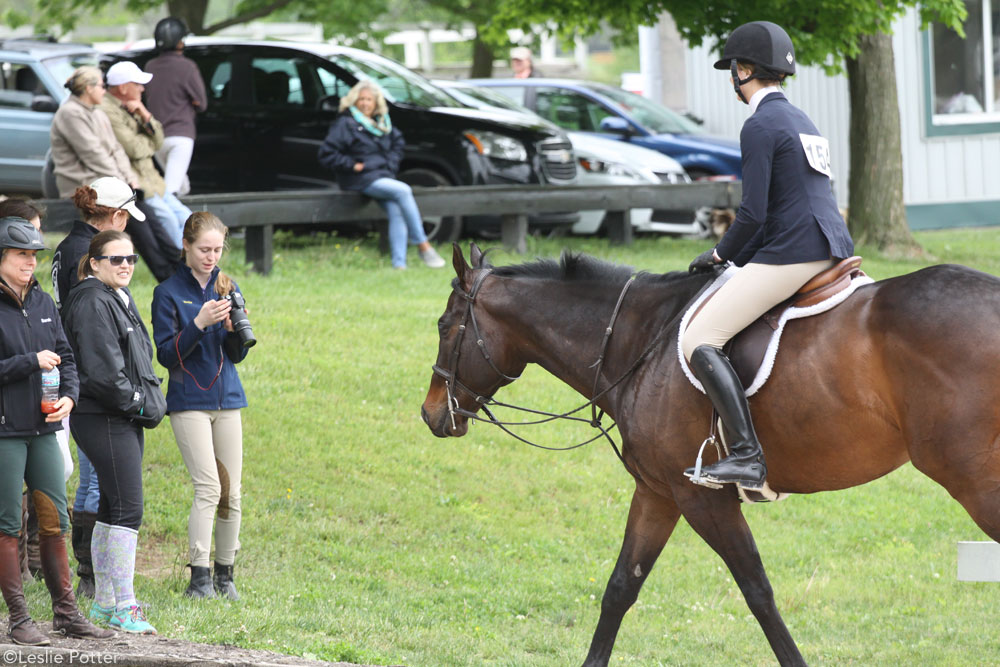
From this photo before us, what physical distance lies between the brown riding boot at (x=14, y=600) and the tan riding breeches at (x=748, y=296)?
125 inches

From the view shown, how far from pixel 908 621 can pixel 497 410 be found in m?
3.79

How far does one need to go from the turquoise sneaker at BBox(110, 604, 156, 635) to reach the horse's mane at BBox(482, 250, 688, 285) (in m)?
2.38

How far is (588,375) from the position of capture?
19.5 ft

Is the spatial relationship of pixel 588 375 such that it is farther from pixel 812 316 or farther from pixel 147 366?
pixel 147 366

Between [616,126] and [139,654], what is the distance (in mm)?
14372

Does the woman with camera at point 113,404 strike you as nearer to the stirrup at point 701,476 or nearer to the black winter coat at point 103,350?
the black winter coat at point 103,350

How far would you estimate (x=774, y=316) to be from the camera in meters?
5.30

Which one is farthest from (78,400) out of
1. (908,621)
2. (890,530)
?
(890,530)

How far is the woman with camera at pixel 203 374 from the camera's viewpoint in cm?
640

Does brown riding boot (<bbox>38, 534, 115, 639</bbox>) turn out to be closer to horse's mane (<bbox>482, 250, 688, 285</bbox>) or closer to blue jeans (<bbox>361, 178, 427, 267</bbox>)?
horse's mane (<bbox>482, 250, 688, 285</bbox>)

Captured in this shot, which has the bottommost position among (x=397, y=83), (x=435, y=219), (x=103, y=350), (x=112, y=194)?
(x=435, y=219)

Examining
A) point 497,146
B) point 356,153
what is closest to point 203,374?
point 356,153

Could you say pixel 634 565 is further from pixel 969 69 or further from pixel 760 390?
pixel 969 69

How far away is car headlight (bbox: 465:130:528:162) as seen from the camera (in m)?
15.3
